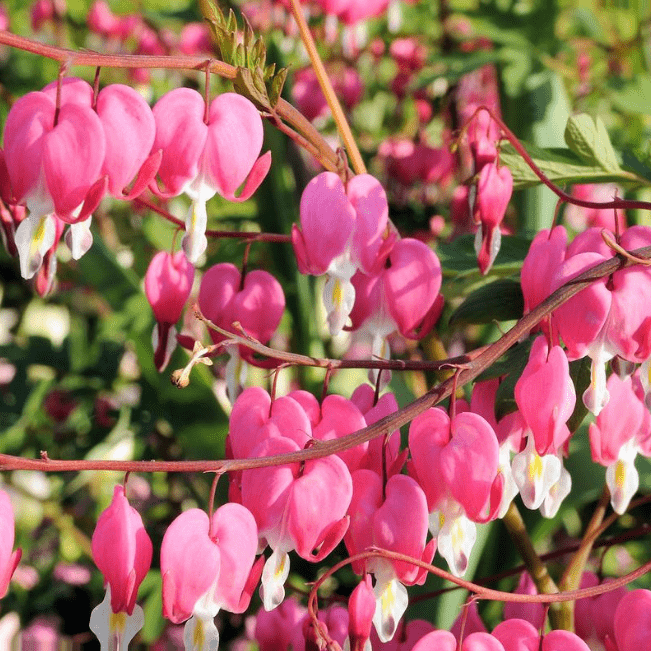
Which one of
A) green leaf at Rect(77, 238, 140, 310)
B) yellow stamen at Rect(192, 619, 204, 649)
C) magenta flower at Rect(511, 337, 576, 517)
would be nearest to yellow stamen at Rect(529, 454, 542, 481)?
magenta flower at Rect(511, 337, 576, 517)

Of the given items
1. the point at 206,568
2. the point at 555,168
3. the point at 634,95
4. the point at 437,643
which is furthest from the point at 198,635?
the point at 634,95

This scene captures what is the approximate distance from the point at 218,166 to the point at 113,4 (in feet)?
4.98

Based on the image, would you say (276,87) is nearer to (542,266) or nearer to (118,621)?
(542,266)

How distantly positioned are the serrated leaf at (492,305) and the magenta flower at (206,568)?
24 centimetres

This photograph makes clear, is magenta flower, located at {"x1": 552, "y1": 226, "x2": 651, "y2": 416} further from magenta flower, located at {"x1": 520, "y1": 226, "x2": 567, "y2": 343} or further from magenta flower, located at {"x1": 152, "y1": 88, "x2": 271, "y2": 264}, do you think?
magenta flower, located at {"x1": 152, "y1": 88, "x2": 271, "y2": 264}

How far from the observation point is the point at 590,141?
73 cm

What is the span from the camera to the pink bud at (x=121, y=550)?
21.2 inches

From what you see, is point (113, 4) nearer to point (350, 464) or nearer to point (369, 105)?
point (369, 105)

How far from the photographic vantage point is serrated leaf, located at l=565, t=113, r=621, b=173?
72 cm

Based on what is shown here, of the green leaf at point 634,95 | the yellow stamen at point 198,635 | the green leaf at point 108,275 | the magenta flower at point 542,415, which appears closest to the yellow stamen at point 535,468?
the magenta flower at point 542,415

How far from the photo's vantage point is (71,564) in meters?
1.72

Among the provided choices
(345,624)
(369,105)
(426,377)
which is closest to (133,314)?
(426,377)

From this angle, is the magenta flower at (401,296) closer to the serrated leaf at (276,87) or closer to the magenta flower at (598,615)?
the serrated leaf at (276,87)

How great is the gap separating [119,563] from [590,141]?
459 millimetres
